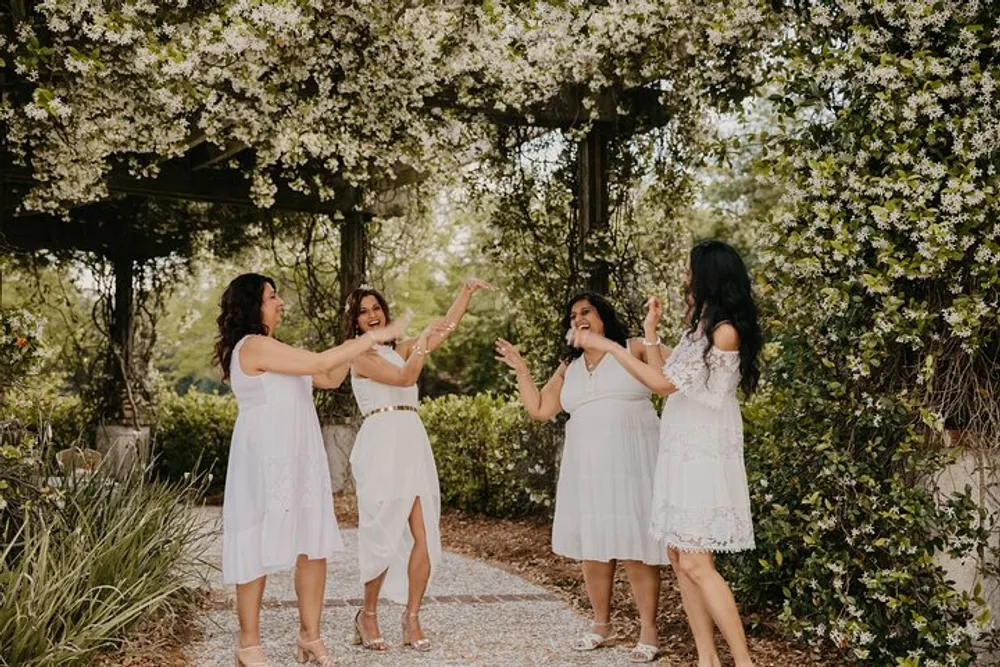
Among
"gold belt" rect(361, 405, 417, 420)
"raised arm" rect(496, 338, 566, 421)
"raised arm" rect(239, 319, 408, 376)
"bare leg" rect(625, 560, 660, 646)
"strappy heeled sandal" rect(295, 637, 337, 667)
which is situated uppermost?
"raised arm" rect(239, 319, 408, 376)

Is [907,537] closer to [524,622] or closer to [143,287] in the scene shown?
[524,622]

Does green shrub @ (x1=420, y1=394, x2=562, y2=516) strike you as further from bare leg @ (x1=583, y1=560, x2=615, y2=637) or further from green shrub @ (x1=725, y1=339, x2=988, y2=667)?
green shrub @ (x1=725, y1=339, x2=988, y2=667)

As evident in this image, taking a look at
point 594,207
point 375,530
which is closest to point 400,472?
point 375,530

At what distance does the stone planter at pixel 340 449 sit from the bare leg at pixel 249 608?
7046 mm

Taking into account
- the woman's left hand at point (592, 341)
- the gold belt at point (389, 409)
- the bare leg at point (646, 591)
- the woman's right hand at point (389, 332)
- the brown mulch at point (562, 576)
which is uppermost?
the woman's right hand at point (389, 332)

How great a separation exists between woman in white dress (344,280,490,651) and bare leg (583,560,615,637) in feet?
2.45

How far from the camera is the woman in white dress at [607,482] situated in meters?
4.68

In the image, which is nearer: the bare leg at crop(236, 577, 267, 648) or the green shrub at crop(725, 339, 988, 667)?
the green shrub at crop(725, 339, 988, 667)

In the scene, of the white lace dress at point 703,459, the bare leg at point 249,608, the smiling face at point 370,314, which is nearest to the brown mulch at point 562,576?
the white lace dress at point 703,459

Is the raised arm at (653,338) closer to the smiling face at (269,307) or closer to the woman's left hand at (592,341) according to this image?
the woman's left hand at (592,341)

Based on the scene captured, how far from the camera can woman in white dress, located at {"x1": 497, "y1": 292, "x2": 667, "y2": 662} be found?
468cm

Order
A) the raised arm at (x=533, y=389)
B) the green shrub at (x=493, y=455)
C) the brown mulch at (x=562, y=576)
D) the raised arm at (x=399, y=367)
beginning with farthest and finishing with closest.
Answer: the green shrub at (x=493, y=455) → the raised arm at (x=533, y=389) → the raised arm at (x=399, y=367) → the brown mulch at (x=562, y=576)

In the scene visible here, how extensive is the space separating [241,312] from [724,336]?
6.54 ft

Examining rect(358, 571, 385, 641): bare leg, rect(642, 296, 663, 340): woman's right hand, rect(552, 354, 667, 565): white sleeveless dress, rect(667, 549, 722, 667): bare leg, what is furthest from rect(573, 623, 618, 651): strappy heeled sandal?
rect(642, 296, 663, 340): woman's right hand
